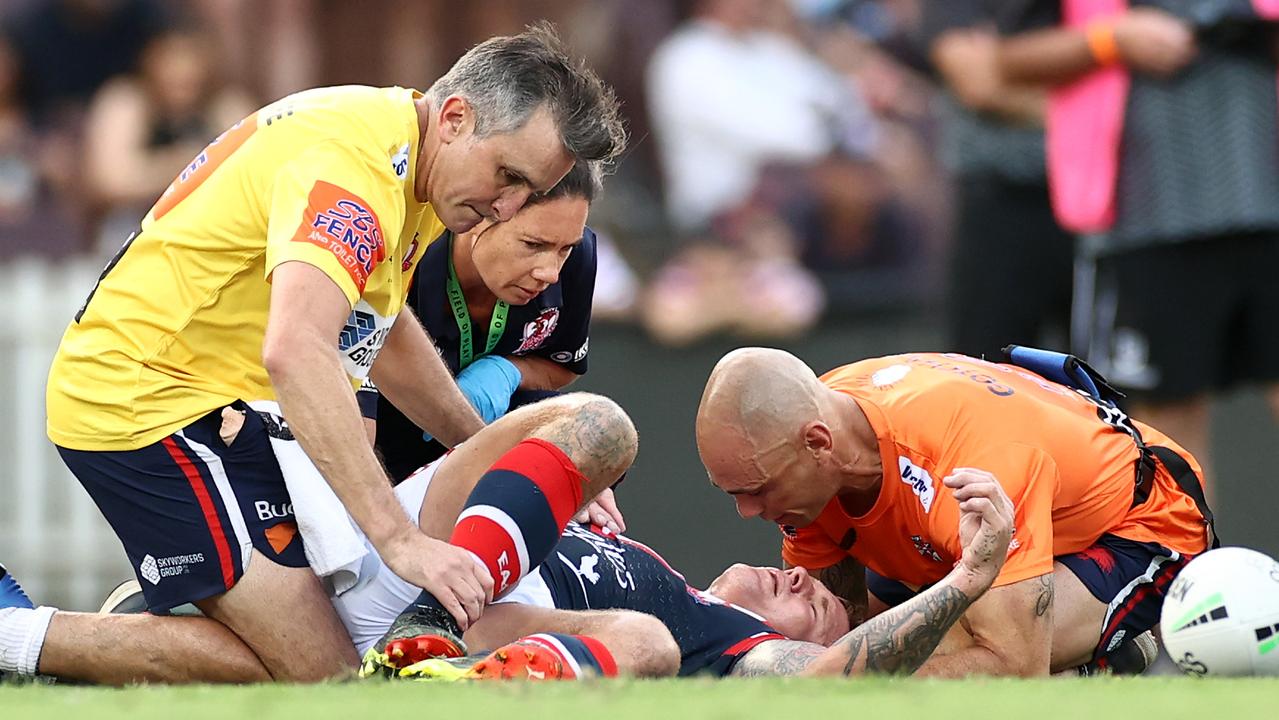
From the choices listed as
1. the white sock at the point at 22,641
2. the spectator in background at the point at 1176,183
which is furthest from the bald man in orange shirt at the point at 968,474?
the white sock at the point at 22,641

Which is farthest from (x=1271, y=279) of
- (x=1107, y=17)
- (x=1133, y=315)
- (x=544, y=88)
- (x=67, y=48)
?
(x=67, y=48)

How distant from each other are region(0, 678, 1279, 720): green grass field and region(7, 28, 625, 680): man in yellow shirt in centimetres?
74

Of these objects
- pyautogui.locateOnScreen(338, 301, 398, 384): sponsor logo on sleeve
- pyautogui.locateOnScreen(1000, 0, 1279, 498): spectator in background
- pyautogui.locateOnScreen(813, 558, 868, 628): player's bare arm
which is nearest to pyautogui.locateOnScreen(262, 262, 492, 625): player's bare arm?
pyautogui.locateOnScreen(338, 301, 398, 384): sponsor logo on sleeve

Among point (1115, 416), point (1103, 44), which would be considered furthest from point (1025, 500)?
point (1103, 44)

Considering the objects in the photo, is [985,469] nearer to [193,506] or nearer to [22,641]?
[193,506]

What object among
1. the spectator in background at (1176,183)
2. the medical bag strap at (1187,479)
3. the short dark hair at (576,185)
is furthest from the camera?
the spectator in background at (1176,183)

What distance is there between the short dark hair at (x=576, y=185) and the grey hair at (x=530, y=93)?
343mm

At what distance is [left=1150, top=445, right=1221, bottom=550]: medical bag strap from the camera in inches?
204

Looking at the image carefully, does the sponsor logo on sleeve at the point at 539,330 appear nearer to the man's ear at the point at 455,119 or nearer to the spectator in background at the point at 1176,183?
the man's ear at the point at 455,119

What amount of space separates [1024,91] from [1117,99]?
0.55 m

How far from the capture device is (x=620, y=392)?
29.1 ft

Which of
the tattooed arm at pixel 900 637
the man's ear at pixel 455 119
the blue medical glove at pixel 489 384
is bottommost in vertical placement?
the tattooed arm at pixel 900 637

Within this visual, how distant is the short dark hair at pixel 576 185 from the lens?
4855 mm

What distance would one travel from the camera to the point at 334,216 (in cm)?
407
